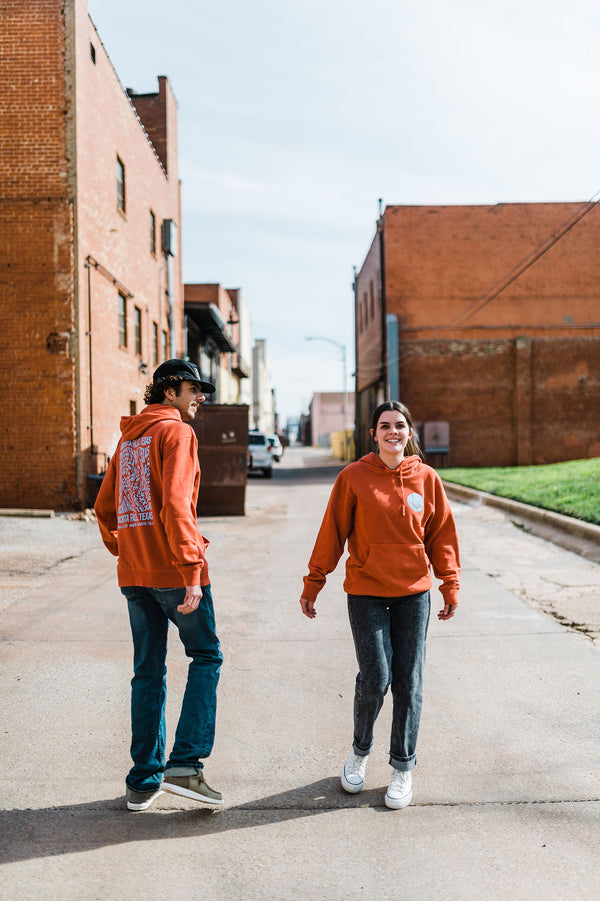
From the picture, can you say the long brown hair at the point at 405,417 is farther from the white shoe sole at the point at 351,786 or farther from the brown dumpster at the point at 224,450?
the brown dumpster at the point at 224,450

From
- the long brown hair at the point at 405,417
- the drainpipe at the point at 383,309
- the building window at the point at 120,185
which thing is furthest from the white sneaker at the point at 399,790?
the drainpipe at the point at 383,309

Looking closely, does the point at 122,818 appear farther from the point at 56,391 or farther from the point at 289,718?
the point at 56,391

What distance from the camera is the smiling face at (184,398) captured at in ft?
11.2

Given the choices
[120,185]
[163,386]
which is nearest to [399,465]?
[163,386]

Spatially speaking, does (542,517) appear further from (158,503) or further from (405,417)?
(158,503)

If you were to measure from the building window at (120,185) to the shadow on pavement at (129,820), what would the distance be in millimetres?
17420

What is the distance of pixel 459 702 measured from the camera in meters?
4.59

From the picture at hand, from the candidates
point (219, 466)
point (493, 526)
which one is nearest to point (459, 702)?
point (493, 526)

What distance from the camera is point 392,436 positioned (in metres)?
3.42

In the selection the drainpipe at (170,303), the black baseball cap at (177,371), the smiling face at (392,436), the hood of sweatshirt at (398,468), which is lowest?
the hood of sweatshirt at (398,468)

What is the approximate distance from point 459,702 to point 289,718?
1026mm

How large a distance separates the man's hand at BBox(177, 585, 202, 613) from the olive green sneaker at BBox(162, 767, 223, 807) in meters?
0.72

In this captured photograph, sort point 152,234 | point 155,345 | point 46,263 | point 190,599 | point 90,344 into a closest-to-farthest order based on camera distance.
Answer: point 190,599 < point 46,263 < point 90,344 < point 152,234 < point 155,345

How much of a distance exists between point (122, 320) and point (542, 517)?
446 inches
